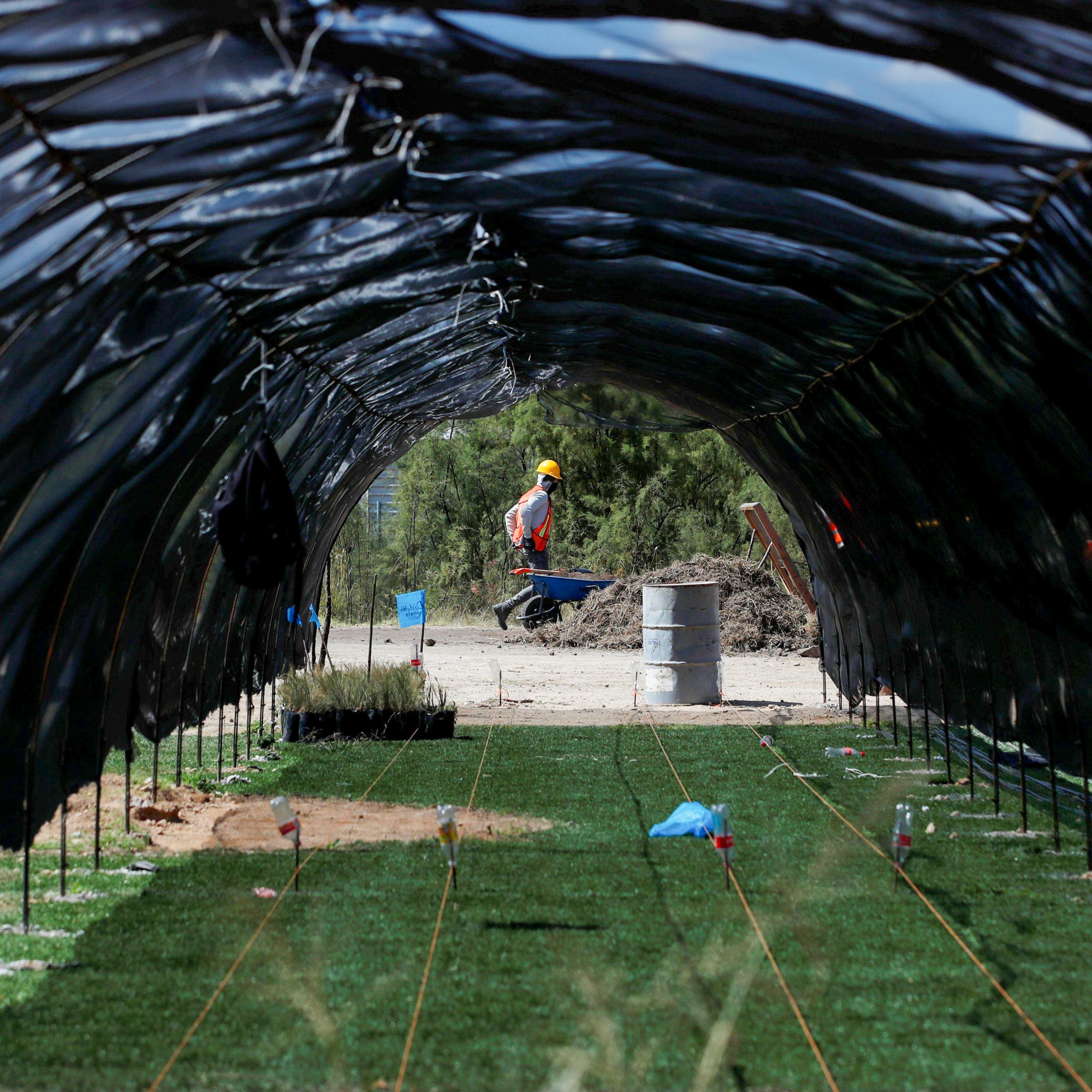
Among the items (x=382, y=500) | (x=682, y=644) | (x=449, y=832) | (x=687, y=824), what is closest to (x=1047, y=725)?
(x=687, y=824)

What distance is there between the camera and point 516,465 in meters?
35.5

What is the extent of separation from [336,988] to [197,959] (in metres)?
0.71

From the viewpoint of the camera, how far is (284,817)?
5047 mm

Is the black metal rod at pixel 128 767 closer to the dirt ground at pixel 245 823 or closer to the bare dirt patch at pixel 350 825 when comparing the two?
the dirt ground at pixel 245 823

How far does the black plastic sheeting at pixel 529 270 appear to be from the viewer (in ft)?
10.4

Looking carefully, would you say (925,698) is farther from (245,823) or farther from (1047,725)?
(245,823)

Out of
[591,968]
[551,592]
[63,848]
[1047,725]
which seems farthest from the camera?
[551,592]

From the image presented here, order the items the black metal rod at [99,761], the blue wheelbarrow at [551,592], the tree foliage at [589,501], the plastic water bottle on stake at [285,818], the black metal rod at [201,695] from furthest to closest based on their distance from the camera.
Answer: the tree foliage at [589,501]
the blue wheelbarrow at [551,592]
the black metal rod at [201,695]
the black metal rod at [99,761]
the plastic water bottle on stake at [285,818]

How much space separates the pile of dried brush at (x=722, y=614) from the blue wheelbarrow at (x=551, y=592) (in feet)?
0.64

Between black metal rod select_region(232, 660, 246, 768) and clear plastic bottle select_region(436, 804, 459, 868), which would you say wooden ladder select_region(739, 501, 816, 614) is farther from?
clear plastic bottle select_region(436, 804, 459, 868)

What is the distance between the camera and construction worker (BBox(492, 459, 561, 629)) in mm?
18078

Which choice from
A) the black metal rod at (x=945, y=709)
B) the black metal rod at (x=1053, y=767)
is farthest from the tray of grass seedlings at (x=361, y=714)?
the black metal rod at (x=1053, y=767)

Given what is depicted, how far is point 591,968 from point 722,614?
601 inches

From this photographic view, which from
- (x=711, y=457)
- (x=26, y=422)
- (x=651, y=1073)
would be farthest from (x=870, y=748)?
(x=711, y=457)
